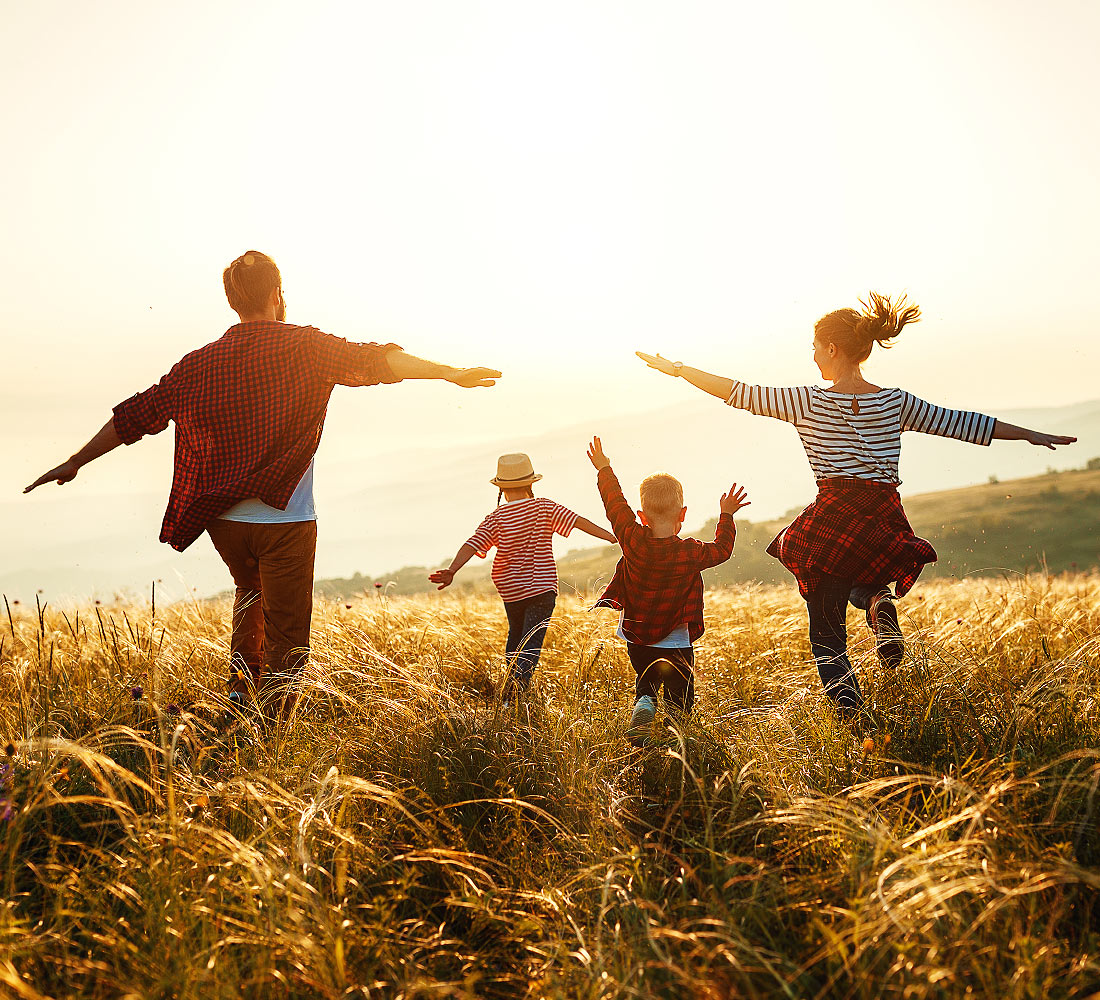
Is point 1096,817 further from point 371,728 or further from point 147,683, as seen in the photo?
point 147,683

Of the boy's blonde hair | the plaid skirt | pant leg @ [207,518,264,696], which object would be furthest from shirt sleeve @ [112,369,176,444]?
the plaid skirt

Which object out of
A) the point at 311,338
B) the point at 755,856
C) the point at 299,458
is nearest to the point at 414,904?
the point at 755,856

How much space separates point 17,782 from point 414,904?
1.69 m

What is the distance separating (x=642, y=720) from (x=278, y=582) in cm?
204

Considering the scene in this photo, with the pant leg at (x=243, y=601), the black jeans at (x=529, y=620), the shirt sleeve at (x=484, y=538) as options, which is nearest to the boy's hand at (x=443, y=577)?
the shirt sleeve at (x=484, y=538)

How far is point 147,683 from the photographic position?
170 inches

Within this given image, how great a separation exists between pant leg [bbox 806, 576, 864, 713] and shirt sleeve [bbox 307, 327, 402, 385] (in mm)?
2529

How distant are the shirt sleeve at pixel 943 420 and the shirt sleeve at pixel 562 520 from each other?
2.14 metres

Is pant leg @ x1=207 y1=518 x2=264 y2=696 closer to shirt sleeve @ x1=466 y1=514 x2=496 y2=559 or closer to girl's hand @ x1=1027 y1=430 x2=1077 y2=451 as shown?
shirt sleeve @ x1=466 y1=514 x2=496 y2=559

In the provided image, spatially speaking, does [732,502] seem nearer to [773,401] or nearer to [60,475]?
[773,401]

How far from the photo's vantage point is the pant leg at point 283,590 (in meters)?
4.67

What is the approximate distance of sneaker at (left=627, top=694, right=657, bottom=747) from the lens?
4.11 meters

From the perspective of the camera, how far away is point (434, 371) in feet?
15.4


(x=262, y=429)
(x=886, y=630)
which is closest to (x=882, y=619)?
(x=886, y=630)
